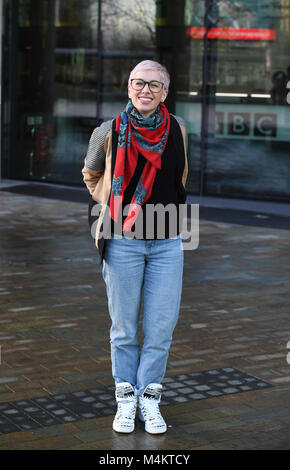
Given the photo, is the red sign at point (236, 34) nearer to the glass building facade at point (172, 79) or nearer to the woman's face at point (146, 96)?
the glass building facade at point (172, 79)

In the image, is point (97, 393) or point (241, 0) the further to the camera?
point (241, 0)

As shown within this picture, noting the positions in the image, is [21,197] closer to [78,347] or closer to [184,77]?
[184,77]

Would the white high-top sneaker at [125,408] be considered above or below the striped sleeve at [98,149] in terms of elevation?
below

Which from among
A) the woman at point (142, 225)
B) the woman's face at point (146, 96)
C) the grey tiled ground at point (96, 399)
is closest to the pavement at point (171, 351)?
the grey tiled ground at point (96, 399)

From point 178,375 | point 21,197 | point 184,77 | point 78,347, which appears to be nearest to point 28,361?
point 78,347

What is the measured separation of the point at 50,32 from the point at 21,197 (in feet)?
11.9

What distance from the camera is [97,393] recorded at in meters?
5.60

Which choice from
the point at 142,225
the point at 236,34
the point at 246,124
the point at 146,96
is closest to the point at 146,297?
the point at 142,225

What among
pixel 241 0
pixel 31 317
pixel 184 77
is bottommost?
pixel 31 317

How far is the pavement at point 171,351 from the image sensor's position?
16.3 feet

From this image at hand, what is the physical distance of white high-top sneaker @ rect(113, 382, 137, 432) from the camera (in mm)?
4938

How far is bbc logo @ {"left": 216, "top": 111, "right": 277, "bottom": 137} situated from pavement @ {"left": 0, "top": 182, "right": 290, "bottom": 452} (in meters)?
4.08
